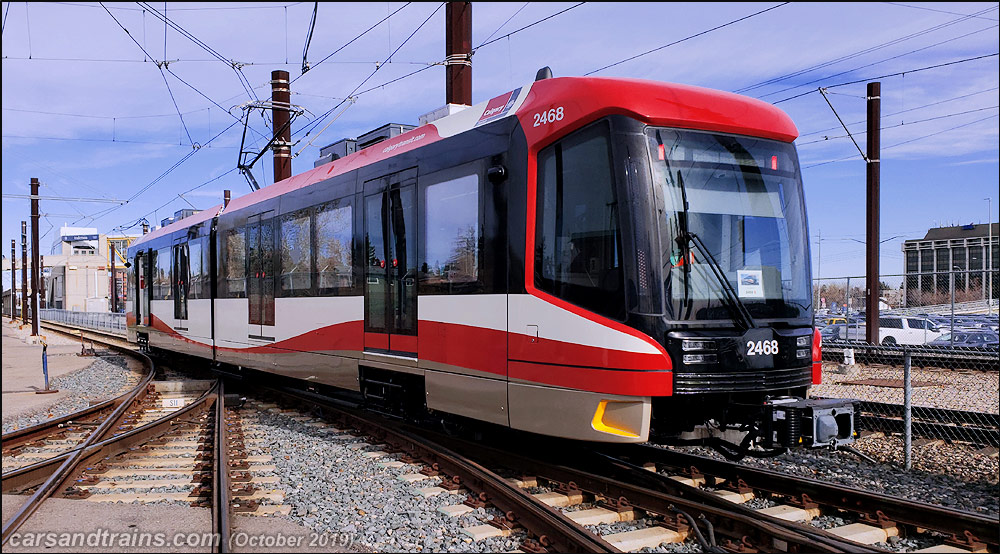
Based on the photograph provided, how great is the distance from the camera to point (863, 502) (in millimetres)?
5664

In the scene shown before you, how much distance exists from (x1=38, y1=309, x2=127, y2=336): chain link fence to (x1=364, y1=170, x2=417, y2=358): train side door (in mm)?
34439

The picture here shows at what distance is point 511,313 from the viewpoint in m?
6.69

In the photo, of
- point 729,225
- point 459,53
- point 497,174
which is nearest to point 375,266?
point 497,174

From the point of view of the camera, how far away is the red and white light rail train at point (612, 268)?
5.88 m

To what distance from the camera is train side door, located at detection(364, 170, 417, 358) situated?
26.8 feet

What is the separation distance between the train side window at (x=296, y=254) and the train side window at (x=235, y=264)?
180 cm

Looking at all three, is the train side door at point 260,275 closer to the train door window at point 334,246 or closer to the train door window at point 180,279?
the train door window at point 334,246

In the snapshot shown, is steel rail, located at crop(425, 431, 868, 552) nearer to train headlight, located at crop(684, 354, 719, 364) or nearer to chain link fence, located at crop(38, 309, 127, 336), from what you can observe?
train headlight, located at crop(684, 354, 719, 364)

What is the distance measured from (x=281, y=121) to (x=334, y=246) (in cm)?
993

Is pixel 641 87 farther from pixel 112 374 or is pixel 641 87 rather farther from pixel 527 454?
pixel 112 374

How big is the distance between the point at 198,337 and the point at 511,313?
10.5m

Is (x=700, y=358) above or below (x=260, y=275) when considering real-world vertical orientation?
below

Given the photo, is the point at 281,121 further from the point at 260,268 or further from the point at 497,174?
the point at 497,174

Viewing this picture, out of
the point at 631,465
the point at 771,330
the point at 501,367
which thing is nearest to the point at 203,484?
the point at 501,367
